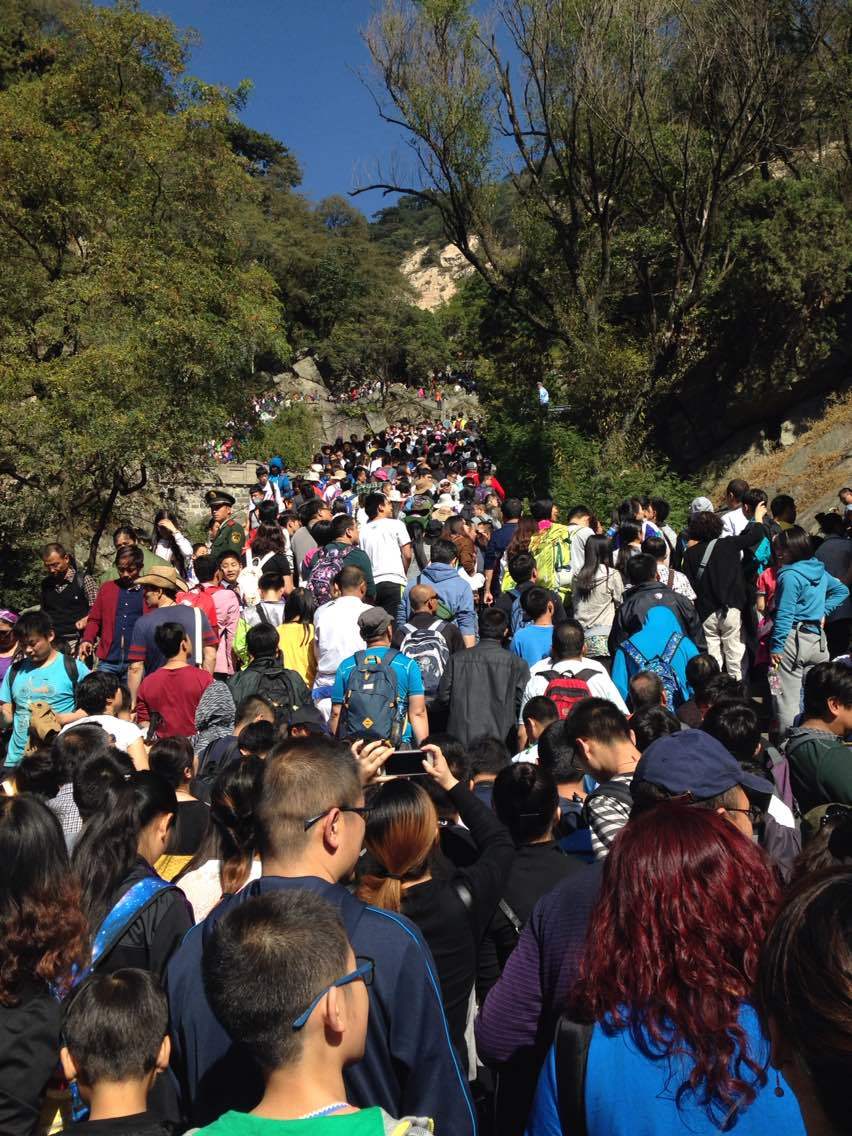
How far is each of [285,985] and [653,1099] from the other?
2.51 ft

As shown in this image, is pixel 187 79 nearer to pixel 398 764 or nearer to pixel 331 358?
pixel 398 764

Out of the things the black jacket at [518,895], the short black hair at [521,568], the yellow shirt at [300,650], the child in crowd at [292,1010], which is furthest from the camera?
the short black hair at [521,568]

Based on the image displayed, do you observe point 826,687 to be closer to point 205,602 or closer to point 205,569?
point 205,602

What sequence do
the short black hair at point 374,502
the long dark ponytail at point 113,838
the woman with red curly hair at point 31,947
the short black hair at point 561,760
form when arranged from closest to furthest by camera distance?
the woman with red curly hair at point 31,947 < the long dark ponytail at point 113,838 < the short black hair at point 561,760 < the short black hair at point 374,502

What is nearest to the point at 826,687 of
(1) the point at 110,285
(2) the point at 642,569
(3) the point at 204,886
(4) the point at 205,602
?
(2) the point at 642,569

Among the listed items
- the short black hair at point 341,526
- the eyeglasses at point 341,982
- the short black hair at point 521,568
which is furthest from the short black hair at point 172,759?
the short black hair at point 341,526

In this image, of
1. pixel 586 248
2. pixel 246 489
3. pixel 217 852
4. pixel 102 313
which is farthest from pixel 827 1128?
pixel 246 489

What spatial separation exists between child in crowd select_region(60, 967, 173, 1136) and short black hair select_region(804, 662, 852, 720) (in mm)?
3336

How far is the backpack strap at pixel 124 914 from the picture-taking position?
2.96 metres

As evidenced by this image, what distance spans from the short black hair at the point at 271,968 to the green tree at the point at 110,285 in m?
12.1

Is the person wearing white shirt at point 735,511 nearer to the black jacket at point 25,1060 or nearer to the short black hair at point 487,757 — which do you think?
the short black hair at point 487,757

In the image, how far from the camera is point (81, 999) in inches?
94.9

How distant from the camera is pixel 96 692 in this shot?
565cm

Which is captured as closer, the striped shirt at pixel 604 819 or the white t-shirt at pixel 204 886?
the striped shirt at pixel 604 819
